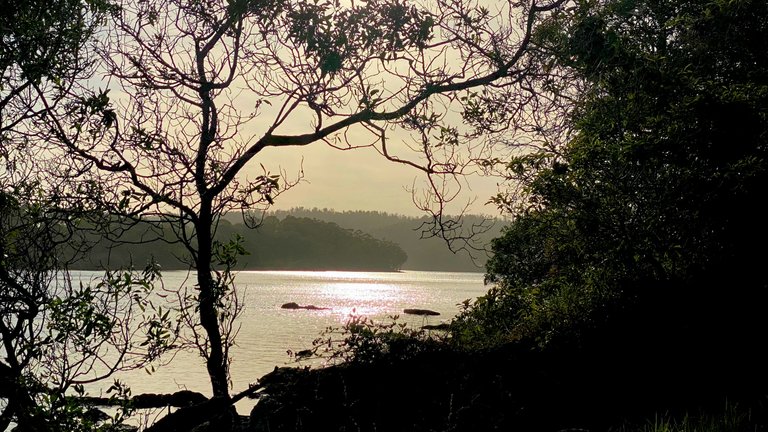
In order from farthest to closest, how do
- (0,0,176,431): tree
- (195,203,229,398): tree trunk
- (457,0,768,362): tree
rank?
(457,0,768,362): tree → (195,203,229,398): tree trunk → (0,0,176,431): tree

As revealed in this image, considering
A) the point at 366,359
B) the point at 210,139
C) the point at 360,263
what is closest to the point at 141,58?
the point at 210,139

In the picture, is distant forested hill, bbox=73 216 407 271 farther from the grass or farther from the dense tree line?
the grass

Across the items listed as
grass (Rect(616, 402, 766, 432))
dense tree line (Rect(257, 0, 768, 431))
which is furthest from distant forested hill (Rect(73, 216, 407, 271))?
grass (Rect(616, 402, 766, 432))

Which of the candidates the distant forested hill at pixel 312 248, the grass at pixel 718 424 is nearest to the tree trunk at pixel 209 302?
the grass at pixel 718 424

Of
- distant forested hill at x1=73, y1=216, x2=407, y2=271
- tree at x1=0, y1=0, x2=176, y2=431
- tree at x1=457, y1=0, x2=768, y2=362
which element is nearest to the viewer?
tree at x1=0, y1=0, x2=176, y2=431

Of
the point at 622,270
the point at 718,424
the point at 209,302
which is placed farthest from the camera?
the point at 622,270

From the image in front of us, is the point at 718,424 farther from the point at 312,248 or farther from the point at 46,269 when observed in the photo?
the point at 312,248

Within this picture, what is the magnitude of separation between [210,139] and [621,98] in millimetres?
8814

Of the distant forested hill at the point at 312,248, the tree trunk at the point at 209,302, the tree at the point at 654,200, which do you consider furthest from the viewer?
the distant forested hill at the point at 312,248

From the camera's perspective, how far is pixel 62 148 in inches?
369

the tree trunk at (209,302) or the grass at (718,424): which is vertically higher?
the tree trunk at (209,302)

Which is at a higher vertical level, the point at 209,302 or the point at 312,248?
the point at 312,248

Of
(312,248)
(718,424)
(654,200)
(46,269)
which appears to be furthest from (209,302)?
Answer: (312,248)

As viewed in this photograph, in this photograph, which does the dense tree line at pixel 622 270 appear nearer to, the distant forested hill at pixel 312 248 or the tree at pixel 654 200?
the tree at pixel 654 200
